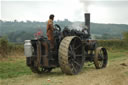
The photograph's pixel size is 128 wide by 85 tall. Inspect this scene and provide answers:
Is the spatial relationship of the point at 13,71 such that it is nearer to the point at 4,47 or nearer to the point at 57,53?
the point at 57,53

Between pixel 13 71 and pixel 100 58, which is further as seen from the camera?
pixel 13 71

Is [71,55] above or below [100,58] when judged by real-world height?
above

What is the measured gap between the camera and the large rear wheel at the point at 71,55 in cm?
804

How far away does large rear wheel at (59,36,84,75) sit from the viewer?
316 inches

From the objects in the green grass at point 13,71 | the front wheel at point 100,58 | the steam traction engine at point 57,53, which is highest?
the steam traction engine at point 57,53

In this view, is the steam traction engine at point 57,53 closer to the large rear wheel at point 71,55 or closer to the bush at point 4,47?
the large rear wheel at point 71,55

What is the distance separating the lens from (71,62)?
28.7 feet

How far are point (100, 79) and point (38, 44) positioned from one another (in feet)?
8.64

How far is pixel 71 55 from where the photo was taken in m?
8.62

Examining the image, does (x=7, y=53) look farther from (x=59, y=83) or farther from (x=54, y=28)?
(x=59, y=83)

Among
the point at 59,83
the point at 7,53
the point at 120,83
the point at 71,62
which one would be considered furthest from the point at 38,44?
the point at 7,53

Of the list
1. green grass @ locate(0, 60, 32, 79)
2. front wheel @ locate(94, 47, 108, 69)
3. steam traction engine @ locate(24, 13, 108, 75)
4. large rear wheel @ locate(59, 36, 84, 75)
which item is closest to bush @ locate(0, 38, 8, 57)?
green grass @ locate(0, 60, 32, 79)

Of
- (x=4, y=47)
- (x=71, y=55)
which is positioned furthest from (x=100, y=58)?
(x=4, y=47)

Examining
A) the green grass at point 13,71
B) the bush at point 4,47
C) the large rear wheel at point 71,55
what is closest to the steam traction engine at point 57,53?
the large rear wheel at point 71,55
